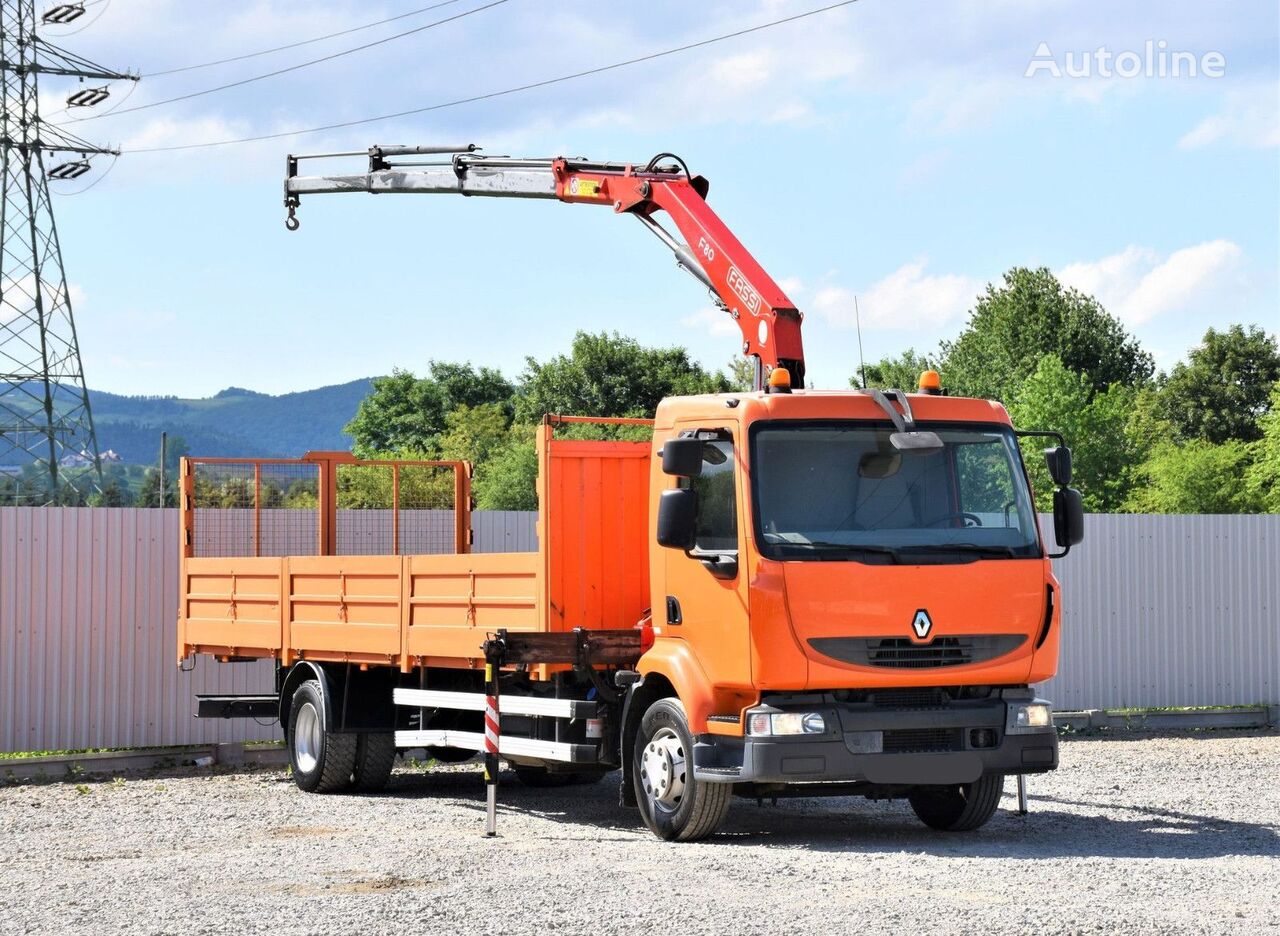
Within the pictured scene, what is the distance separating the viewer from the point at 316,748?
13719 mm

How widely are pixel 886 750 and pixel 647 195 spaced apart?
5887 millimetres

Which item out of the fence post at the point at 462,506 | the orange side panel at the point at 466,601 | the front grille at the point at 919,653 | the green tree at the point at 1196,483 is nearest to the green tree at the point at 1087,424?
the green tree at the point at 1196,483

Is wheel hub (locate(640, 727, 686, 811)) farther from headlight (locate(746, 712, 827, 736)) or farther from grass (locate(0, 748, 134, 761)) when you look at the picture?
grass (locate(0, 748, 134, 761))

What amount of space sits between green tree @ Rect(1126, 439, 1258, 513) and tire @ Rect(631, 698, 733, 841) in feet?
168

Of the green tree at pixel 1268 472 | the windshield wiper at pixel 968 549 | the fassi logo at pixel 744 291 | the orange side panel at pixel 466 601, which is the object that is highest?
the green tree at pixel 1268 472

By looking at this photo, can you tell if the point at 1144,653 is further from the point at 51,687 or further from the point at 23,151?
the point at 23,151

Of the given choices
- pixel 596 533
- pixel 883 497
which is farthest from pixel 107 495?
pixel 883 497

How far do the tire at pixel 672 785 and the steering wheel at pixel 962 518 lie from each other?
6.24 feet

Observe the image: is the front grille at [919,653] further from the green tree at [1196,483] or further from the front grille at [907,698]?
the green tree at [1196,483]

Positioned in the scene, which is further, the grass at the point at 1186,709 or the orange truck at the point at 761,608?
the grass at the point at 1186,709

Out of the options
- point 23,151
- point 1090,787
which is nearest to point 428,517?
point 1090,787

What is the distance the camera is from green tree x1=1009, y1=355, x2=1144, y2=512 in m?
61.9

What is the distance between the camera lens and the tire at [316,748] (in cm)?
1356

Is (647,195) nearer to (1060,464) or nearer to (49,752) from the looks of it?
(1060,464)
